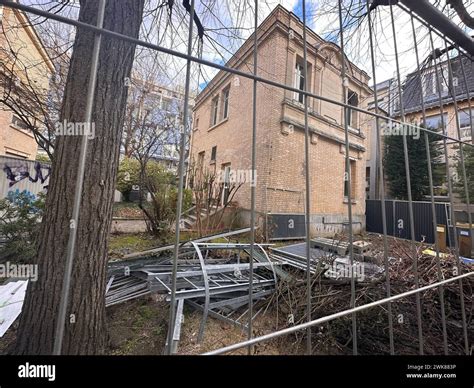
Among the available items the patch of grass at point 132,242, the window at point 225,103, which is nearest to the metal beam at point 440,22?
the patch of grass at point 132,242

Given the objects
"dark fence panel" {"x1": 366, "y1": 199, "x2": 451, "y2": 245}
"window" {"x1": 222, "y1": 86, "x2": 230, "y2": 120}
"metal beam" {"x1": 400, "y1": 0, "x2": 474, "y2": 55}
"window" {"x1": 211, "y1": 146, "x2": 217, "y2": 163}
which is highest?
"window" {"x1": 222, "y1": 86, "x2": 230, "y2": 120}

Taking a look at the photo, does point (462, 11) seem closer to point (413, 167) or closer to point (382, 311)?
point (382, 311)

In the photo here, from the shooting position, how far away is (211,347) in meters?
2.61

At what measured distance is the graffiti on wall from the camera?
7676mm

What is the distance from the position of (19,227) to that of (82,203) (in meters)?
3.95

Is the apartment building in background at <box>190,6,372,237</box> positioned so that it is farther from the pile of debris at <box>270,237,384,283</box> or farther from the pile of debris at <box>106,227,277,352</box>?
the pile of debris at <box>106,227,277,352</box>

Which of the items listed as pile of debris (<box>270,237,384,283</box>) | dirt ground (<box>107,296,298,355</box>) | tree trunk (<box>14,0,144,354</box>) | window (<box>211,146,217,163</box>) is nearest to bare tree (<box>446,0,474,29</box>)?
pile of debris (<box>270,237,384,283</box>)

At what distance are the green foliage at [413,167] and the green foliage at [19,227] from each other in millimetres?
16234

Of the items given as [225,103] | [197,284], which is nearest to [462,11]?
[197,284]

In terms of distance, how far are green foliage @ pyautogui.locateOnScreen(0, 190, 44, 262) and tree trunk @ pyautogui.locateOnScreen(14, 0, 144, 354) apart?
Answer: 3.06m

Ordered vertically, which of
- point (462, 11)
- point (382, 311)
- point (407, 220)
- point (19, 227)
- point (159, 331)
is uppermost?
point (462, 11)

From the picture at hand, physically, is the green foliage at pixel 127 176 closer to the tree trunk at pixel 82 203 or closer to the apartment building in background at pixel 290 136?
the apartment building in background at pixel 290 136

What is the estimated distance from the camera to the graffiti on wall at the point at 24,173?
25.2 ft

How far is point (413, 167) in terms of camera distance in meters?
14.1
